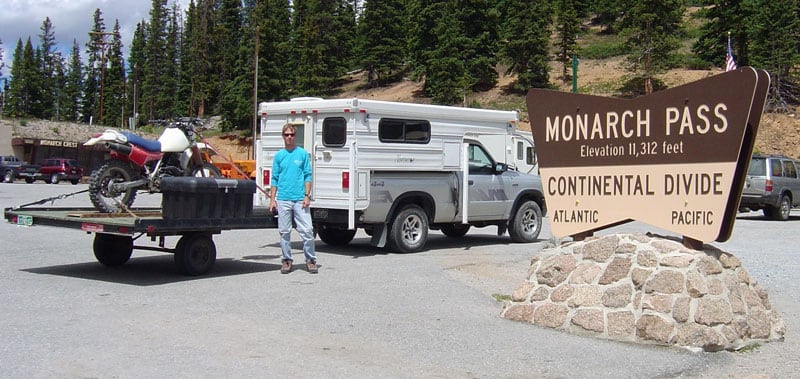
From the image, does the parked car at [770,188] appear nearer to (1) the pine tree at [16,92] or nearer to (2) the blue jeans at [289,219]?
(2) the blue jeans at [289,219]

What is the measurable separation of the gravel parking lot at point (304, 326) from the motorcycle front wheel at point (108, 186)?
2.96 feet

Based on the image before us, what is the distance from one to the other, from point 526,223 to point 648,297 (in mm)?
8150

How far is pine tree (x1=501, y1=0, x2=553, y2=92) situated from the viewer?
57.2m

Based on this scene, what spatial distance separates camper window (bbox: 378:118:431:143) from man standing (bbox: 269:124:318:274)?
2.62 m

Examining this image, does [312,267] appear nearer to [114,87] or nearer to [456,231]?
[456,231]

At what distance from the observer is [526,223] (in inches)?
615

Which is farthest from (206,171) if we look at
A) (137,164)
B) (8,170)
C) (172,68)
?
(172,68)

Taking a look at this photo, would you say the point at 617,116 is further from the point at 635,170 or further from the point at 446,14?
the point at 446,14

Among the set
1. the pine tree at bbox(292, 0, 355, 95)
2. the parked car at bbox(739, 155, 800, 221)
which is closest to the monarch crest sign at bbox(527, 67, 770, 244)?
the parked car at bbox(739, 155, 800, 221)

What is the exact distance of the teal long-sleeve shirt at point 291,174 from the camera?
10617 millimetres

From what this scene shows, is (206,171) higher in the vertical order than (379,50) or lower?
lower

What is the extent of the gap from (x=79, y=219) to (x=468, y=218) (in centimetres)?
704

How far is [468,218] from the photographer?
14.4m

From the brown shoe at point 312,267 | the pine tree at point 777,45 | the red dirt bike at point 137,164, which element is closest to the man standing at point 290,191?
the brown shoe at point 312,267
